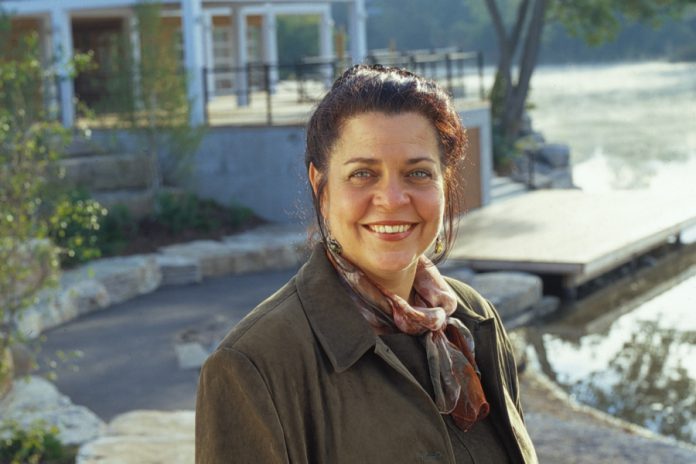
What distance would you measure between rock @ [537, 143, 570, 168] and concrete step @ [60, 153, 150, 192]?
11027 millimetres

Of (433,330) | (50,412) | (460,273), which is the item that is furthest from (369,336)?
(460,273)

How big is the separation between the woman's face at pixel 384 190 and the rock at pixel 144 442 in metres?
4.01

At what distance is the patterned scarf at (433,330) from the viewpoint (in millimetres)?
2189

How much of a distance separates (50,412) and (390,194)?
5852mm

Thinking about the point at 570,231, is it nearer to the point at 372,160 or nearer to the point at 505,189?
the point at 505,189

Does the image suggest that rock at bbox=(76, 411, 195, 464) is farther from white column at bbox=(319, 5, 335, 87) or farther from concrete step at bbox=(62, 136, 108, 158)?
white column at bbox=(319, 5, 335, 87)

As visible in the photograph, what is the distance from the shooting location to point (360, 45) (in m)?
20.4

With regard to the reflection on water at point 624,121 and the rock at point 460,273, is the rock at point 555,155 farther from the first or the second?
the rock at point 460,273

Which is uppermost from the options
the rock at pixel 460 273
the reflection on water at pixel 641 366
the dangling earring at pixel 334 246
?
the dangling earring at pixel 334 246

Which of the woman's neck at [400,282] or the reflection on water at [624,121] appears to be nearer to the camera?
the woman's neck at [400,282]

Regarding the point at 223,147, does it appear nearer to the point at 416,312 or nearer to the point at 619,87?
the point at 416,312

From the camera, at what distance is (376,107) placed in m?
2.16

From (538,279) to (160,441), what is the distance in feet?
24.6

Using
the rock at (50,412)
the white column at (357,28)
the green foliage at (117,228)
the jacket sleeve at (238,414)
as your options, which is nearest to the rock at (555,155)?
the white column at (357,28)
